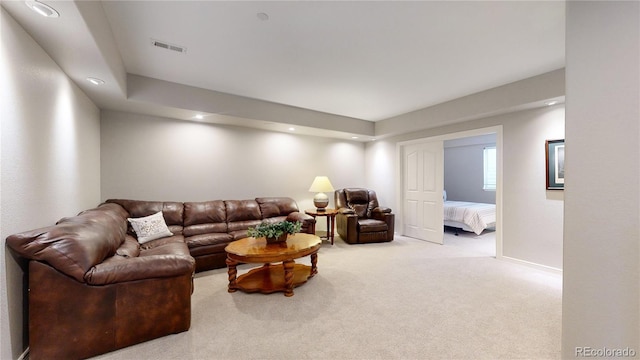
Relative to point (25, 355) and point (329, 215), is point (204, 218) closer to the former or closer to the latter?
point (329, 215)

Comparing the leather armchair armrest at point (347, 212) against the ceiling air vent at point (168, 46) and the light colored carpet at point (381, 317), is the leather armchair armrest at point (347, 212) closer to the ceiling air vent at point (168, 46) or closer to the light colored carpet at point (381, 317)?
the light colored carpet at point (381, 317)

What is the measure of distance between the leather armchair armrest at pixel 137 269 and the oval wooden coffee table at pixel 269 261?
65cm

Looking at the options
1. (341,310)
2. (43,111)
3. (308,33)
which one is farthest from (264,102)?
(341,310)

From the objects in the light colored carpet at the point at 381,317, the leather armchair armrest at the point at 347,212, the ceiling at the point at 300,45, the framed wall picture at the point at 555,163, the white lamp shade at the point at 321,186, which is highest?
the ceiling at the point at 300,45

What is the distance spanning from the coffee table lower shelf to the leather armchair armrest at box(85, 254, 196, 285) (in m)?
0.88

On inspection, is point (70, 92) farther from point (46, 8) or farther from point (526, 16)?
point (526, 16)

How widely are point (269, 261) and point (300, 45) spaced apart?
7.18ft

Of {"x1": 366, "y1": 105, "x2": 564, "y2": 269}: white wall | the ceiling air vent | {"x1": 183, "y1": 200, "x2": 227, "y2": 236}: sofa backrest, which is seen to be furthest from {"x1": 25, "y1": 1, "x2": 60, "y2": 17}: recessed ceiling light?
{"x1": 366, "y1": 105, "x2": 564, "y2": 269}: white wall

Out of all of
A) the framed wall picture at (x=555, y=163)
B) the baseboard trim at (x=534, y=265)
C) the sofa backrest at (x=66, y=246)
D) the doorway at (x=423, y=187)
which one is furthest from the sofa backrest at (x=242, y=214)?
the framed wall picture at (x=555, y=163)

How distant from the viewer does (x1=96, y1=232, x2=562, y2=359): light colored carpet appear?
1.88m

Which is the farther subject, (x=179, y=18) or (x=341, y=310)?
(x=341, y=310)

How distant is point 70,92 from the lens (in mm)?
2555

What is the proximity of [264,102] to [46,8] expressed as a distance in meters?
2.91

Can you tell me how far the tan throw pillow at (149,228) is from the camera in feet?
10.6
